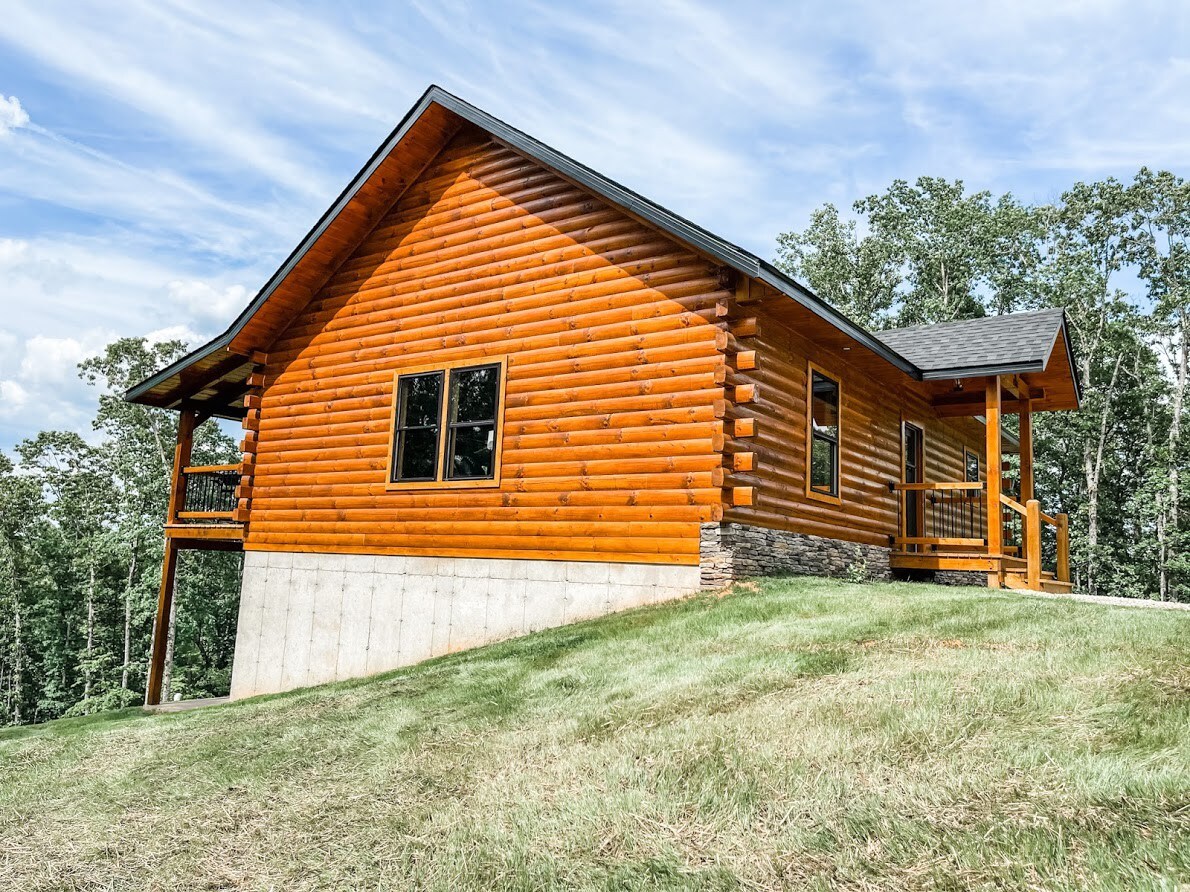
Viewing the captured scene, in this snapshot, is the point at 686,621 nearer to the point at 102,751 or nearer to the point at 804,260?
the point at 102,751

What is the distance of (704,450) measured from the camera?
10.7 meters

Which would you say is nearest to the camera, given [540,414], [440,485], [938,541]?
[540,414]

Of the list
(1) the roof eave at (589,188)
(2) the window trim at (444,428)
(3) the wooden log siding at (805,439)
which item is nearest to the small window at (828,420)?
(3) the wooden log siding at (805,439)

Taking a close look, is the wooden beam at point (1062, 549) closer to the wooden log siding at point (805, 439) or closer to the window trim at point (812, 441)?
the wooden log siding at point (805, 439)

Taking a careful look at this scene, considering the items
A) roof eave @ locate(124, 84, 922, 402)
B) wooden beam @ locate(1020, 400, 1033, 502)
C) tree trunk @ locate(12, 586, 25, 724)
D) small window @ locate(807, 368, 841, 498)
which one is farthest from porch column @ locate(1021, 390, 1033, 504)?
tree trunk @ locate(12, 586, 25, 724)

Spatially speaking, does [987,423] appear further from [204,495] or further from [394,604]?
[204,495]

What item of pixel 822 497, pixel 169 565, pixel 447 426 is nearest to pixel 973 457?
pixel 822 497

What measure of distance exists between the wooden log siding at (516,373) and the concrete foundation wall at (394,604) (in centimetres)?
24

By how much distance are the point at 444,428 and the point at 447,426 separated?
6 centimetres

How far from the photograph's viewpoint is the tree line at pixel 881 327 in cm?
3059

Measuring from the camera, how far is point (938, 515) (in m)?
17.5

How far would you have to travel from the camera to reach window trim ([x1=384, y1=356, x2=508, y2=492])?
12.5 m

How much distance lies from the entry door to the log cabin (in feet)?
0.15

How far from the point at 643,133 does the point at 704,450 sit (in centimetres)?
910
